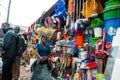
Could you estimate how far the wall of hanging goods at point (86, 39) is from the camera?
4.39 m

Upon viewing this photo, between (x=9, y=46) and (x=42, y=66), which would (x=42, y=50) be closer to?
(x=42, y=66)

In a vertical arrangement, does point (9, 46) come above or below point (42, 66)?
above

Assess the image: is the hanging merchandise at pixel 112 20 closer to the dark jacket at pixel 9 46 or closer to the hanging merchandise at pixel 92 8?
the hanging merchandise at pixel 92 8

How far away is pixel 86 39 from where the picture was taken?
5941 mm

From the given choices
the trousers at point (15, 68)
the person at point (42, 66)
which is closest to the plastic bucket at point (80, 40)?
the person at point (42, 66)

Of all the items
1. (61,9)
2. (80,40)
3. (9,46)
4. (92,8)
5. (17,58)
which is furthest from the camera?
(61,9)

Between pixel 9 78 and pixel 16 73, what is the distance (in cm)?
72

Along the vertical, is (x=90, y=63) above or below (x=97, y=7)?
below

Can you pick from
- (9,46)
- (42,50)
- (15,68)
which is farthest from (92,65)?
(15,68)

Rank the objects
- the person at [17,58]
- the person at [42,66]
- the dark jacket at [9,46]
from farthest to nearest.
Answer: the person at [17,58]
the dark jacket at [9,46]
the person at [42,66]

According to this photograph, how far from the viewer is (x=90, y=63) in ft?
16.0

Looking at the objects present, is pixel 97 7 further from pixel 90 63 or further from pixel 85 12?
pixel 90 63

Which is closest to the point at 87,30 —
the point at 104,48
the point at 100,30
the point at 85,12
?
the point at 85,12

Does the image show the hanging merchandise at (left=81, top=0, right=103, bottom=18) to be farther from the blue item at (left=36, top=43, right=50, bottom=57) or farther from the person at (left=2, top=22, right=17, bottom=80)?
the person at (left=2, top=22, right=17, bottom=80)
